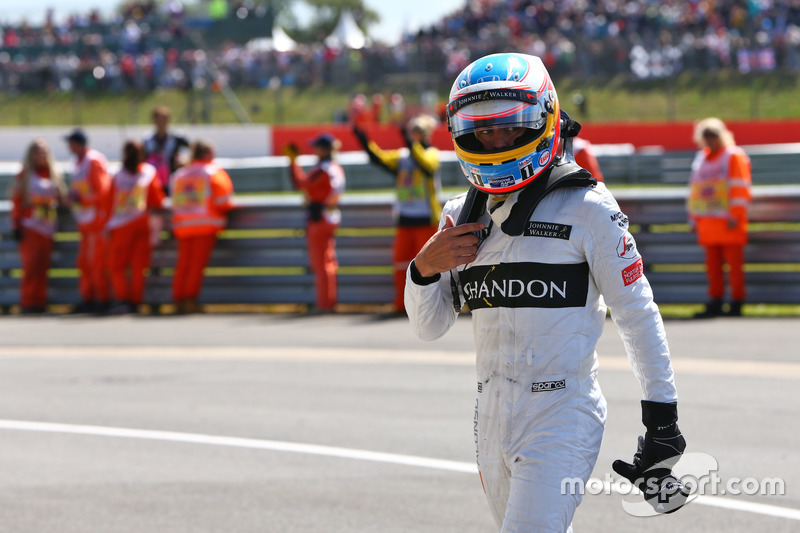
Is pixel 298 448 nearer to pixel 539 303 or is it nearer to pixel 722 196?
pixel 539 303

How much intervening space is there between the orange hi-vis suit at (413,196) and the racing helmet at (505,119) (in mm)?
8842

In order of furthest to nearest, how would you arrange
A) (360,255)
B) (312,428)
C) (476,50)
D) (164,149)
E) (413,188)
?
(476,50), (164,149), (360,255), (413,188), (312,428)

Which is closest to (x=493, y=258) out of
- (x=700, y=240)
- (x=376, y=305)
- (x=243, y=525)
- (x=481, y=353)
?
(x=481, y=353)

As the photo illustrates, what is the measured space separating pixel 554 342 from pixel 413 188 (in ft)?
30.2

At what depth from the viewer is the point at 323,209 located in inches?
521

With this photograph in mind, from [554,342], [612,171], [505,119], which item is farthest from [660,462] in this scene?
[612,171]

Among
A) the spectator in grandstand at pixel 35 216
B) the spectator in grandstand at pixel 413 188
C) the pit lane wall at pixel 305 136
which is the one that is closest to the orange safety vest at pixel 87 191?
the spectator in grandstand at pixel 35 216

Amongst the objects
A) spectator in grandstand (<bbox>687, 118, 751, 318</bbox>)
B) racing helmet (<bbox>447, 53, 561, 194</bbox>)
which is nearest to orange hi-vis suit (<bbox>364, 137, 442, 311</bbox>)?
spectator in grandstand (<bbox>687, 118, 751, 318</bbox>)

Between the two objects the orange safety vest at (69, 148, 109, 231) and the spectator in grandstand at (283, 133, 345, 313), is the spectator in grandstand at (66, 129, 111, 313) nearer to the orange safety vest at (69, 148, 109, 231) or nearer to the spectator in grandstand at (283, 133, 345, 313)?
the orange safety vest at (69, 148, 109, 231)

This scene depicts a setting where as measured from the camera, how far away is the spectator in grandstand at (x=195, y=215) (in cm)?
1374

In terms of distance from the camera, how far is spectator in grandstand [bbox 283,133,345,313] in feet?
43.3

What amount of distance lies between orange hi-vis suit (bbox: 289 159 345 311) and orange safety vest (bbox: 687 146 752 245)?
3928mm

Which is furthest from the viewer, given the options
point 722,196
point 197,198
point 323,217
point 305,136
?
point 305,136

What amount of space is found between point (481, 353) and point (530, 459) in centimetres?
40
